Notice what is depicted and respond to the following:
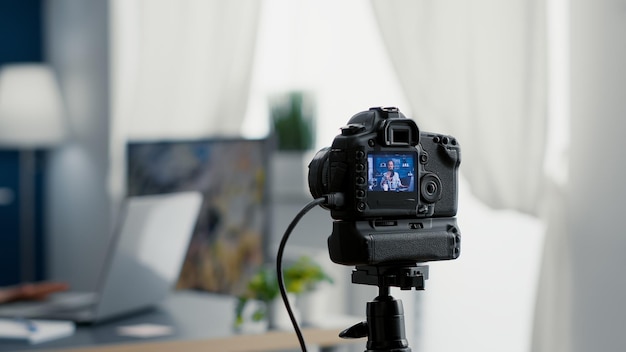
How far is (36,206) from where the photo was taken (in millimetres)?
5441

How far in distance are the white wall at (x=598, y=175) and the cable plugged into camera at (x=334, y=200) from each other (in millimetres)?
950

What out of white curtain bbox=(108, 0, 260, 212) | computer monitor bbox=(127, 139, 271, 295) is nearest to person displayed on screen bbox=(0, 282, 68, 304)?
computer monitor bbox=(127, 139, 271, 295)

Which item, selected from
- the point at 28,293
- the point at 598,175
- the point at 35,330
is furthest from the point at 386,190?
the point at 28,293

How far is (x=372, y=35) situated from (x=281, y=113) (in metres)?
0.39

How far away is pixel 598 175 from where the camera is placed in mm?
1991

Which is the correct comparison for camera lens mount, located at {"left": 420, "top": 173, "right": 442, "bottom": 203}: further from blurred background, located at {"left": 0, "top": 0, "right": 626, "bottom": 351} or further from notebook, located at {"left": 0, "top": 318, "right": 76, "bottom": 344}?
notebook, located at {"left": 0, "top": 318, "right": 76, "bottom": 344}

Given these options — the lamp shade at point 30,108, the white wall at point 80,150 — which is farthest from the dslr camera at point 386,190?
the lamp shade at point 30,108

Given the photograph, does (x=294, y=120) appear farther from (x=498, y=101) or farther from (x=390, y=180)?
(x=390, y=180)

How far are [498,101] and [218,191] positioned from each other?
36.2 inches

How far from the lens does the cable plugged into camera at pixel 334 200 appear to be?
1.18 metres

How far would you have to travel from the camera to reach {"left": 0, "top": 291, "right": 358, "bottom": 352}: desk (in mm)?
2018

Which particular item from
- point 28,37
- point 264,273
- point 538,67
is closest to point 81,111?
point 28,37

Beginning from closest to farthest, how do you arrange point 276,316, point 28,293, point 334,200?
1. point 334,200
2. point 276,316
3. point 28,293

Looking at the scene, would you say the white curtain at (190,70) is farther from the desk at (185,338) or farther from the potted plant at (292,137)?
the desk at (185,338)
